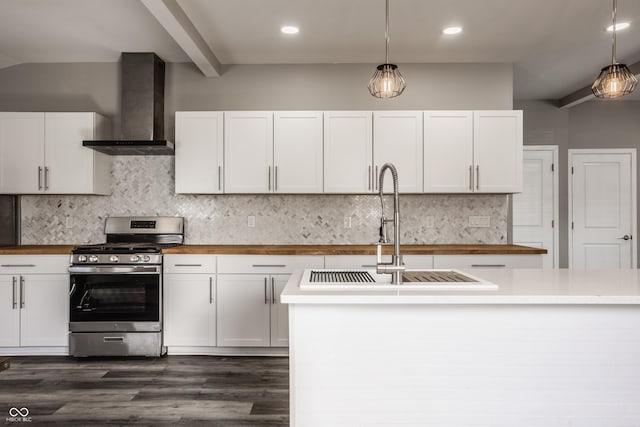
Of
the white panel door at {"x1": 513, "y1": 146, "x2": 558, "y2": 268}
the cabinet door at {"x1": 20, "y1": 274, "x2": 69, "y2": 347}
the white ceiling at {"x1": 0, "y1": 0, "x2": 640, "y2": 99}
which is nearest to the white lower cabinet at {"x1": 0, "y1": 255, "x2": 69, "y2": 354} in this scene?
the cabinet door at {"x1": 20, "y1": 274, "x2": 69, "y2": 347}

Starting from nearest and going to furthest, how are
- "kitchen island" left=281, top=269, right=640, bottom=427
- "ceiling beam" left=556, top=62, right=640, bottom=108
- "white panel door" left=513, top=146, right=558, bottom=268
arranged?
"kitchen island" left=281, top=269, right=640, bottom=427 → "ceiling beam" left=556, top=62, right=640, bottom=108 → "white panel door" left=513, top=146, right=558, bottom=268

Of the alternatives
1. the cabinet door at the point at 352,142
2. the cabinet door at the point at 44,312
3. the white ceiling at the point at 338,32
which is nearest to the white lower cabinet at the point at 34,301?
Result: the cabinet door at the point at 44,312

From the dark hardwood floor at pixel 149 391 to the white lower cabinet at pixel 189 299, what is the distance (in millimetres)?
189

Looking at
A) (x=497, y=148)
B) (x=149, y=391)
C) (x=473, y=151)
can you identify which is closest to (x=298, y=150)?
(x=473, y=151)

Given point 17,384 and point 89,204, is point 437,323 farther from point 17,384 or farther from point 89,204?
point 89,204

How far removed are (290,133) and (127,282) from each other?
1.88m

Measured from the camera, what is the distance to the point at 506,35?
12.2 feet

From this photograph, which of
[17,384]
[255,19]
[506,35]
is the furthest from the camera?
[506,35]

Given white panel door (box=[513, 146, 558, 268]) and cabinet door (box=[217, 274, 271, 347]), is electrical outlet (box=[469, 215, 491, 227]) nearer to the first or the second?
white panel door (box=[513, 146, 558, 268])

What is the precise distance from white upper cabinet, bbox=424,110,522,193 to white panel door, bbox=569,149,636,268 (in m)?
2.14

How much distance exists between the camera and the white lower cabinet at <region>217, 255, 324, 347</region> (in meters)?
3.80

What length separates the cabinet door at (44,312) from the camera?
3.78 m

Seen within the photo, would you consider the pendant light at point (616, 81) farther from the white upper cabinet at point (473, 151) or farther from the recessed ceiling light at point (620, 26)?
the white upper cabinet at point (473, 151)

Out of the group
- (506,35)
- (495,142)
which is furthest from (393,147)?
(506,35)
